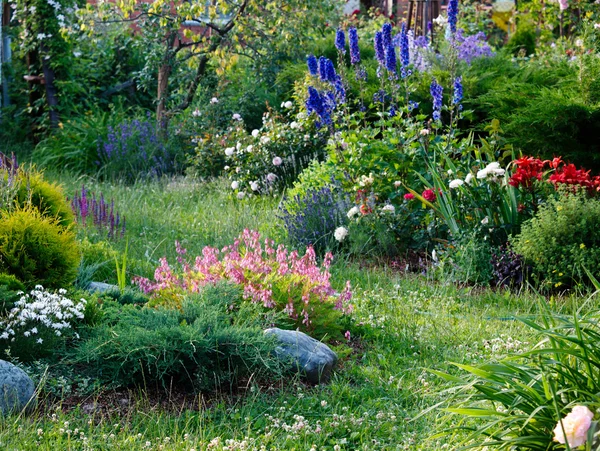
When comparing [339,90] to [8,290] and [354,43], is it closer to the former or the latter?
[354,43]

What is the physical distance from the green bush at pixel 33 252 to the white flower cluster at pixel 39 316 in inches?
16.9

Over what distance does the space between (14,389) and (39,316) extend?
1.69ft

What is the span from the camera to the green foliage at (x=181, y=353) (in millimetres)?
3650

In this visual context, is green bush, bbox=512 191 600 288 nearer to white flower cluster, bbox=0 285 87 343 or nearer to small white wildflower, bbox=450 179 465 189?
small white wildflower, bbox=450 179 465 189

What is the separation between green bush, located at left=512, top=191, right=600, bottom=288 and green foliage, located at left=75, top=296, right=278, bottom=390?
2306mm

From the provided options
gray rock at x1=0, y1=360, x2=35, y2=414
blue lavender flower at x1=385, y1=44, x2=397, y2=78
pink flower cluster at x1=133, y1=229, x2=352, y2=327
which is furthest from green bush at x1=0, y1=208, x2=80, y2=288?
blue lavender flower at x1=385, y1=44, x2=397, y2=78

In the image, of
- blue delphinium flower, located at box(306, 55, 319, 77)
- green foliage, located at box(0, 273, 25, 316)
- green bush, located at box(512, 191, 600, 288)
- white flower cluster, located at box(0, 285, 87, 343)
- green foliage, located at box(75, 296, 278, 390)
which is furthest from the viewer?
blue delphinium flower, located at box(306, 55, 319, 77)

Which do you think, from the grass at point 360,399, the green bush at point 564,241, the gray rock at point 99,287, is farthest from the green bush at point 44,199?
the green bush at point 564,241

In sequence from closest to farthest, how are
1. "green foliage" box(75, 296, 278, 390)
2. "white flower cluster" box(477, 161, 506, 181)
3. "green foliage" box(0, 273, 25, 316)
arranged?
"green foliage" box(75, 296, 278, 390) < "green foliage" box(0, 273, 25, 316) < "white flower cluster" box(477, 161, 506, 181)

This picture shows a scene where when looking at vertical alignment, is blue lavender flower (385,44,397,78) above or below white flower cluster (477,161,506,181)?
above

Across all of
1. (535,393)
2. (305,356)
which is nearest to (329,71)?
(305,356)

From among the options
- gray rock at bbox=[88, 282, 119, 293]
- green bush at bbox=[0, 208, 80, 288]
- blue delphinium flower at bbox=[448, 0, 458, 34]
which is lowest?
gray rock at bbox=[88, 282, 119, 293]

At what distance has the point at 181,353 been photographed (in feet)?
12.3

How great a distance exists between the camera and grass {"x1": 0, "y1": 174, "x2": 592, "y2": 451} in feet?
10.5
